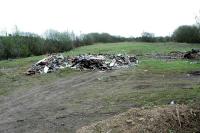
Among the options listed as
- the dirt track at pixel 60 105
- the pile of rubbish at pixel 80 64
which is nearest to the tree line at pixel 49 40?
the pile of rubbish at pixel 80 64

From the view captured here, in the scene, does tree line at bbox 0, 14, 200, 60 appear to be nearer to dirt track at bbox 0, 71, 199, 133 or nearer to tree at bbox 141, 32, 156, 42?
tree at bbox 141, 32, 156, 42

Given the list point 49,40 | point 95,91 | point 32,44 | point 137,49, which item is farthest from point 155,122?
point 49,40

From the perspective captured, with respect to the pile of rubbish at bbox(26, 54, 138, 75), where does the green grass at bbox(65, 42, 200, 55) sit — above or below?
below

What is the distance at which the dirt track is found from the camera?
12.4 m

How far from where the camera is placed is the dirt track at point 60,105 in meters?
12.4

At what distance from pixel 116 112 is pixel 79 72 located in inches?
519

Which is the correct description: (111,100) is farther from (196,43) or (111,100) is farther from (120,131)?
(196,43)

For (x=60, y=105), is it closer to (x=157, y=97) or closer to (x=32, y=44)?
(x=157, y=97)

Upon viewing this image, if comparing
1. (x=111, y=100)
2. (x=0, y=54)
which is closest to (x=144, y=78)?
(x=111, y=100)

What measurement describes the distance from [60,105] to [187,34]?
171 feet

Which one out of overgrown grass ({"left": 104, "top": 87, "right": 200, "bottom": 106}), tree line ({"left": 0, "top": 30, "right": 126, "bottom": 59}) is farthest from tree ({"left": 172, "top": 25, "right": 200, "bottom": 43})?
overgrown grass ({"left": 104, "top": 87, "right": 200, "bottom": 106})

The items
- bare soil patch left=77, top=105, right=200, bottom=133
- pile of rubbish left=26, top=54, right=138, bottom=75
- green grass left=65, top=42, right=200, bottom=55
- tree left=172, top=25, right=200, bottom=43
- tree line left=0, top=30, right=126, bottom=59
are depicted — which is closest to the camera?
bare soil patch left=77, top=105, right=200, bottom=133

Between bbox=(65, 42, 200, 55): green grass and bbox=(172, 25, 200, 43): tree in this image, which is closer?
bbox=(65, 42, 200, 55): green grass

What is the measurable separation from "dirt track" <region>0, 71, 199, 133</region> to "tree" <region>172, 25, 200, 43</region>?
41411mm
